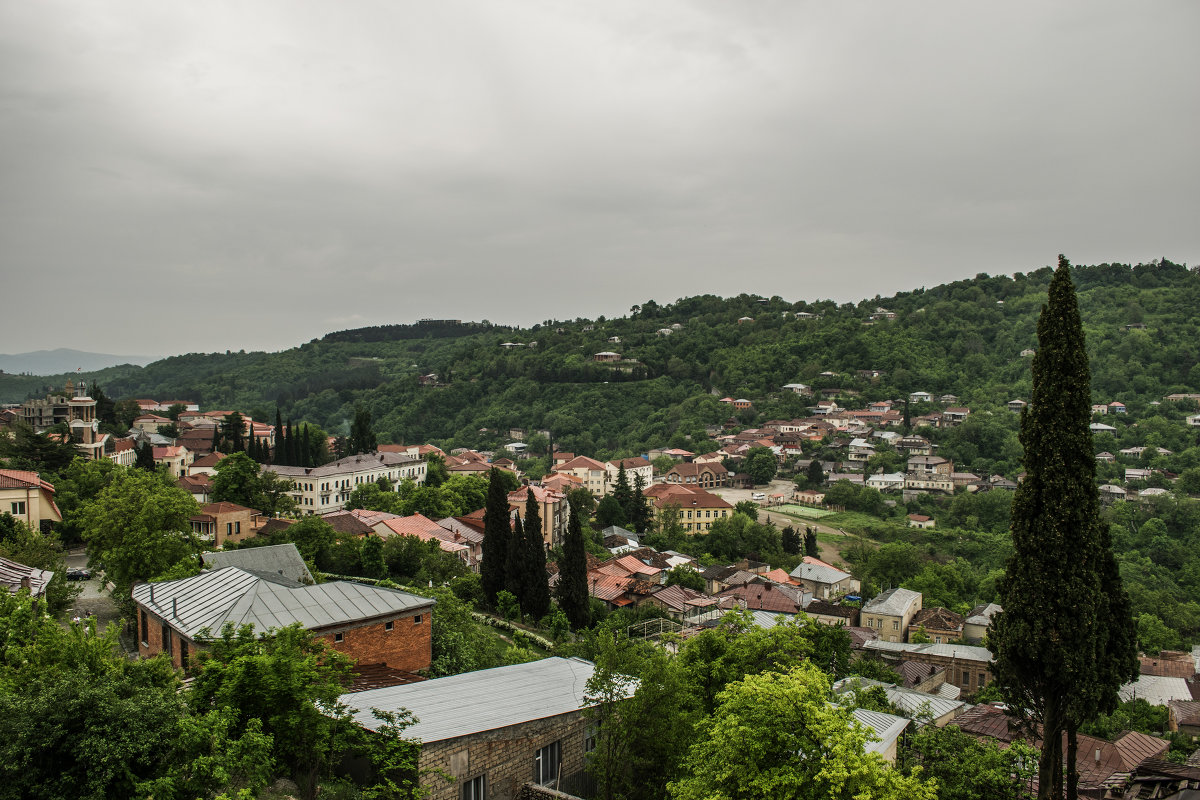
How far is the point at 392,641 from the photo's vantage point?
59.8ft

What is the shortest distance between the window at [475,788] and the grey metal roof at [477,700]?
74cm

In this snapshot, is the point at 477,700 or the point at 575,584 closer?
the point at 477,700

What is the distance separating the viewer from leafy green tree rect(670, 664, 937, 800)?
31.3 ft

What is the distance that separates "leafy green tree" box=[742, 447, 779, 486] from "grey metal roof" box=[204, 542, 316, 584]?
70.4 meters

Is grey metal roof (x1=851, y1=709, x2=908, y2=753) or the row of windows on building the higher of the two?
the row of windows on building

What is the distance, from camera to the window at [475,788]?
39.2ft

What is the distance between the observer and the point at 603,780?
12.9 metres

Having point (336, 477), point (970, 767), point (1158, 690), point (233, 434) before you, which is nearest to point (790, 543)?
point (1158, 690)

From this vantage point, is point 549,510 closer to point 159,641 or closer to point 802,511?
point 159,641

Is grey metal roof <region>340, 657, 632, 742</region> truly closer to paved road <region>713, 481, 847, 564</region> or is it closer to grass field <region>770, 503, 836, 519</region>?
paved road <region>713, 481, 847, 564</region>

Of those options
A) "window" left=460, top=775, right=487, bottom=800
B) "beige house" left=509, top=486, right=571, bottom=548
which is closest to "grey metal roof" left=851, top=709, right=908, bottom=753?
"window" left=460, top=775, right=487, bottom=800

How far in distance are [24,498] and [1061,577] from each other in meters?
35.7

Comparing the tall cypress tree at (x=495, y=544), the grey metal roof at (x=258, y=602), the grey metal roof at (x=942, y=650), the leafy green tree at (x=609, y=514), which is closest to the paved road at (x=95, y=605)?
the grey metal roof at (x=258, y=602)

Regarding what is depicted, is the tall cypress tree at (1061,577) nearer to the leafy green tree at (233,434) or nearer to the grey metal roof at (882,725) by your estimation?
the grey metal roof at (882,725)
